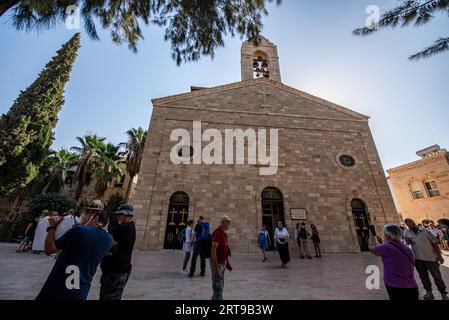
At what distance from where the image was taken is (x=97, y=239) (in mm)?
1940

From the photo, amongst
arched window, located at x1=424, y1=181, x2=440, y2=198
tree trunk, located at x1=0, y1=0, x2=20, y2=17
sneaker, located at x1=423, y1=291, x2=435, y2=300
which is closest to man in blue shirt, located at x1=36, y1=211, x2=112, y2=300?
tree trunk, located at x1=0, y1=0, x2=20, y2=17

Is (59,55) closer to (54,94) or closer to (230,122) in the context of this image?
(54,94)

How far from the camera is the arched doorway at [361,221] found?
1047 centimetres

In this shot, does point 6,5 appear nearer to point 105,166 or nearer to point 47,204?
point 47,204

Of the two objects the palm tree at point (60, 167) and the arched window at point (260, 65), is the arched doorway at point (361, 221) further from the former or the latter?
the palm tree at point (60, 167)

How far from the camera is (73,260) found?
1.80m

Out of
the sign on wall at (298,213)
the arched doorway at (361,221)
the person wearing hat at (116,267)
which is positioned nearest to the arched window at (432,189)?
the arched doorway at (361,221)

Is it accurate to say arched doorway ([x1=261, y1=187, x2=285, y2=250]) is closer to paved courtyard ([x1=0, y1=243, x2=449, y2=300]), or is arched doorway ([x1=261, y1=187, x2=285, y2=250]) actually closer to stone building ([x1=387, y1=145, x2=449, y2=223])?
paved courtyard ([x1=0, y1=243, x2=449, y2=300])

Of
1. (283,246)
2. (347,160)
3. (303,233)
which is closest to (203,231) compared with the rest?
(283,246)

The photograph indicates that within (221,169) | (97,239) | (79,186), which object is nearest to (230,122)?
(221,169)

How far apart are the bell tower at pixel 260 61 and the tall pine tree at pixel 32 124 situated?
13232 mm

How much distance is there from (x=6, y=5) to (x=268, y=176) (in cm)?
1025

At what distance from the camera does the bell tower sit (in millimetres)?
14688
